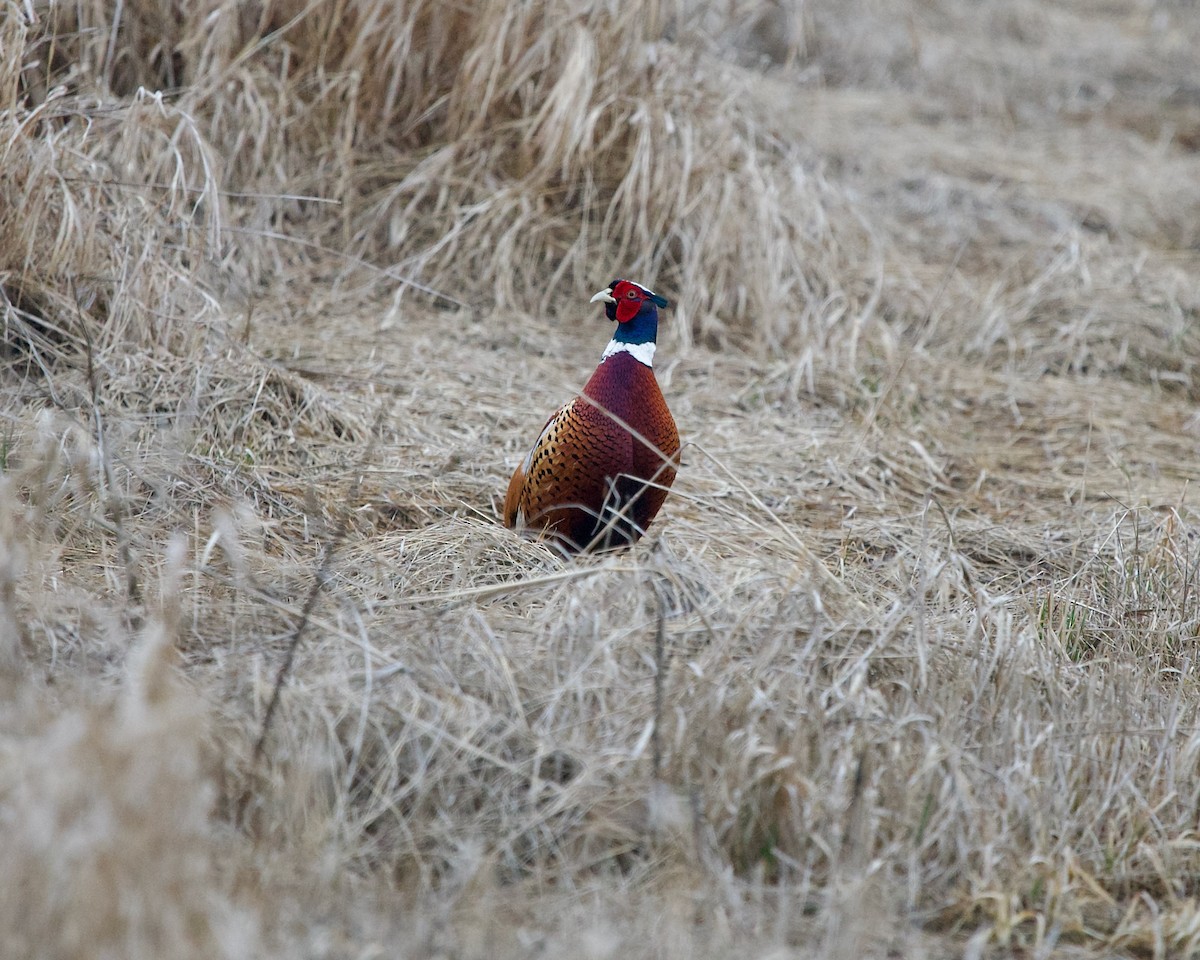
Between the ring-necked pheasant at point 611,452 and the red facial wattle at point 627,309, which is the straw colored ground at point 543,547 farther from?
the red facial wattle at point 627,309

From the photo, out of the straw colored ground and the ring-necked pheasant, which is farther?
the ring-necked pheasant

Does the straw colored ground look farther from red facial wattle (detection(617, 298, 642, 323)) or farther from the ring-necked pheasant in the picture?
red facial wattle (detection(617, 298, 642, 323))

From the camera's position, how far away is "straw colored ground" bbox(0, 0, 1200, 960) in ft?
6.40

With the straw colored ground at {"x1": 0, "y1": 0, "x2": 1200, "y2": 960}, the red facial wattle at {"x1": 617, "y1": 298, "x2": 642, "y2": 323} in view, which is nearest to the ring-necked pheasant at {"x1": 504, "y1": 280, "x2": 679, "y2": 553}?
the red facial wattle at {"x1": 617, "y1": 298, "x2": 642, "y2": 323}

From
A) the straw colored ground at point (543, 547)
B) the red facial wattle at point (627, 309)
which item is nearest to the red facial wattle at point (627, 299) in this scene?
the red facial wattle at point (627, 309)

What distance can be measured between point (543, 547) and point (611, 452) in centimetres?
30

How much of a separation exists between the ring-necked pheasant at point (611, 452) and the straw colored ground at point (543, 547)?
128 millimetres

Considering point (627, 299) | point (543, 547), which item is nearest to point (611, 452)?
point (543, 547)

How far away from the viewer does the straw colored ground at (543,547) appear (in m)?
1.95

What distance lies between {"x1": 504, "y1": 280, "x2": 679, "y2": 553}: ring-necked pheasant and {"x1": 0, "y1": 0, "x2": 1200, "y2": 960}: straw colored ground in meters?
0.13

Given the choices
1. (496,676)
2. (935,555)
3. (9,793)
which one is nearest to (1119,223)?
(935,555)

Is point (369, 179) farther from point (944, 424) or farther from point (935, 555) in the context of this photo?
point (935, 555)

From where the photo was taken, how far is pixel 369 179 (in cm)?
491

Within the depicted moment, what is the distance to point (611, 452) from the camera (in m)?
2.92
